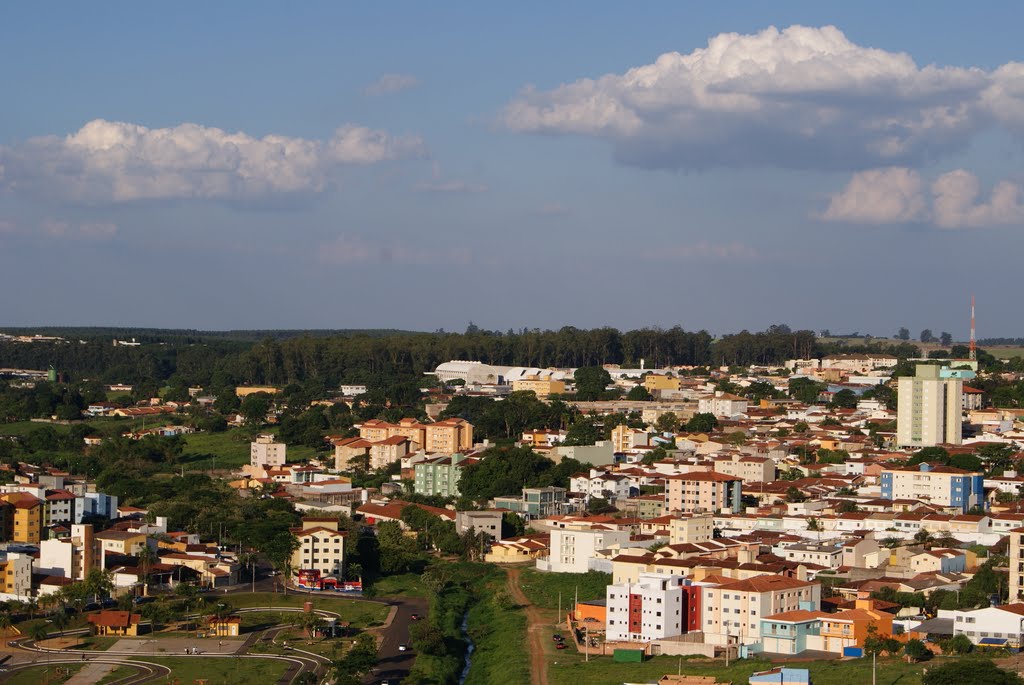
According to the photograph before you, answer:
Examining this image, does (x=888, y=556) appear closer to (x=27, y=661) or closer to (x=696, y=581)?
(x=696, y=581)

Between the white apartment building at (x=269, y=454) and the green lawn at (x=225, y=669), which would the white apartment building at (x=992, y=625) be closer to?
the green lawn at (x=225, y=669)

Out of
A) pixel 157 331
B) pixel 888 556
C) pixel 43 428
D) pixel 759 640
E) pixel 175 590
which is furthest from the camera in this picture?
pixel 157 331

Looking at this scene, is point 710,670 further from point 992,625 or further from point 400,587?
point 400,587

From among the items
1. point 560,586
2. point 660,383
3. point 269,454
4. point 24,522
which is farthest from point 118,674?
point 660,383

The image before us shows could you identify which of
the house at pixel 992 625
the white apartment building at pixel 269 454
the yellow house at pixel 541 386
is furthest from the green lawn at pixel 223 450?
the house at pixel 992 625

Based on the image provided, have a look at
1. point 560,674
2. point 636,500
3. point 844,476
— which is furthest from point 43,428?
point 560,674
